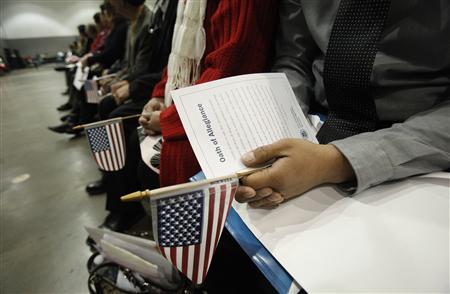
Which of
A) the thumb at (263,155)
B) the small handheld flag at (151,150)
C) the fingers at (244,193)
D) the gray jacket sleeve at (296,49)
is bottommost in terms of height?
the small handheld flag at (151,150)

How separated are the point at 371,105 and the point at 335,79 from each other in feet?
0.31

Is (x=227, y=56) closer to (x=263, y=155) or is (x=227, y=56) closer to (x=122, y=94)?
(x=263, y=155)

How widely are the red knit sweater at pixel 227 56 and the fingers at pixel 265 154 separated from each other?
0.27 m

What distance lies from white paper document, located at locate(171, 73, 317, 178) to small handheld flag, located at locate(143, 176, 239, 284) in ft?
0.15

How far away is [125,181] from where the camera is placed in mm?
1261

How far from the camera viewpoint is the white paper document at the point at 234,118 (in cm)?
44

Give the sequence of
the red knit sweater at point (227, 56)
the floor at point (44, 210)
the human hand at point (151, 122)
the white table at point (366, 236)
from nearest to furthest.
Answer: the white table at point (366, 236), the red knit sweater at point (227, 56), the human hand at point (151, 122), the floor at point (44, 210)

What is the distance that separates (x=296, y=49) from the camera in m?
0.74

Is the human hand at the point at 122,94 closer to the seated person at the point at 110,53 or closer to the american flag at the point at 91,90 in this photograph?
the american flag at the point at 91,90

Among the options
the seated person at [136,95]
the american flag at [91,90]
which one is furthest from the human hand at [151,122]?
the american flag at [91,90]

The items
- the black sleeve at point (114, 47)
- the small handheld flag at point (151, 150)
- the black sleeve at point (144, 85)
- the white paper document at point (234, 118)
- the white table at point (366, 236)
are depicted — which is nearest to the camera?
the white table at point (366, 236)

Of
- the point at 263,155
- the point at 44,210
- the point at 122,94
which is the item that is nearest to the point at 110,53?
the point at 122,94

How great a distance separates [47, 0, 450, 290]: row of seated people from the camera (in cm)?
42

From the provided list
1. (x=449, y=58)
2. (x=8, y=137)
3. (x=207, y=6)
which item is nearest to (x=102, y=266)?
(x=207, y=6)
